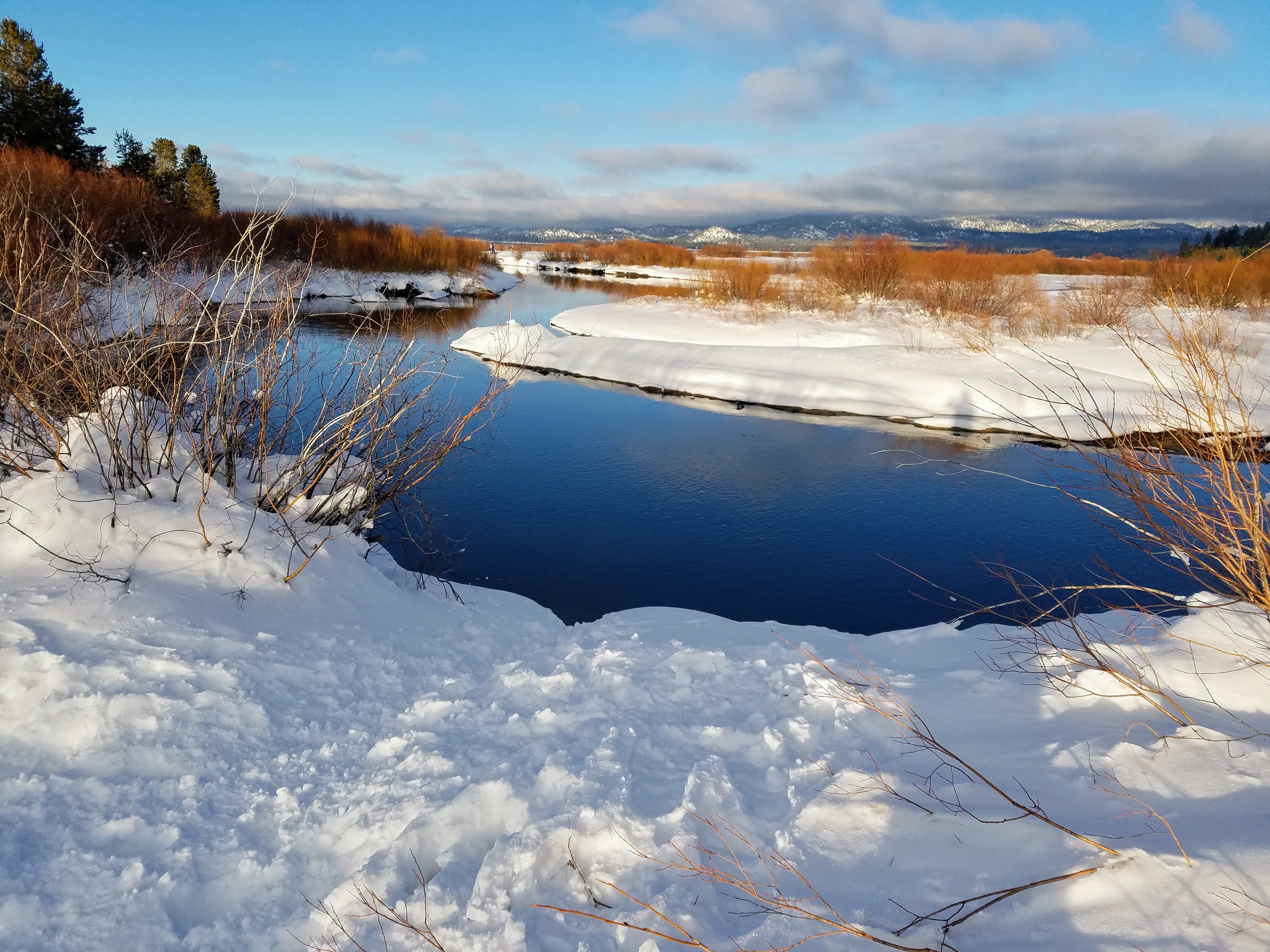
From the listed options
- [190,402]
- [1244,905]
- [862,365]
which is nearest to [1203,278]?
[862,365]

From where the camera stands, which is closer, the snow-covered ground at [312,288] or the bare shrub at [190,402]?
the bare shrub at [190,402]

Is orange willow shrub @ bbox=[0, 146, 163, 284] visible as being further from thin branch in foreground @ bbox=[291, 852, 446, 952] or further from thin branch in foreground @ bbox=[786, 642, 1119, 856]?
thin branch in foreground @ bbox=[786, 642, 1119, 856]

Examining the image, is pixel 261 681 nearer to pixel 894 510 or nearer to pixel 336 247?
pixel 894 510

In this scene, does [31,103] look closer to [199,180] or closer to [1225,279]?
[199,180]

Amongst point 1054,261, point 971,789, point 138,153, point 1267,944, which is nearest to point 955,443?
point 971,789

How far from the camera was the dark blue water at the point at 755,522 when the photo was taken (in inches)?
248

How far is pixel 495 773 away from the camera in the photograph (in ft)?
9.23

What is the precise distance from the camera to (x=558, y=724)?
3.26 meters

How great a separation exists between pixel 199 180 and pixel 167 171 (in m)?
3.43

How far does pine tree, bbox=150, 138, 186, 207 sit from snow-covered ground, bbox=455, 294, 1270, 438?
2580cm

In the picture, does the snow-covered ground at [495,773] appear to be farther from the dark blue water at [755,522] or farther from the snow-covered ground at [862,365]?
the snow-covered ground at [862,365]

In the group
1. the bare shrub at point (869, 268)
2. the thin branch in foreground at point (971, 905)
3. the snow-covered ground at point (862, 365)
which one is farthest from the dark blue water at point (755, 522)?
the bare shrub at point (869, 268)

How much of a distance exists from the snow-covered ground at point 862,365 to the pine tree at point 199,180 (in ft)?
98.5

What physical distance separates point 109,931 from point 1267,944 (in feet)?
9.94
